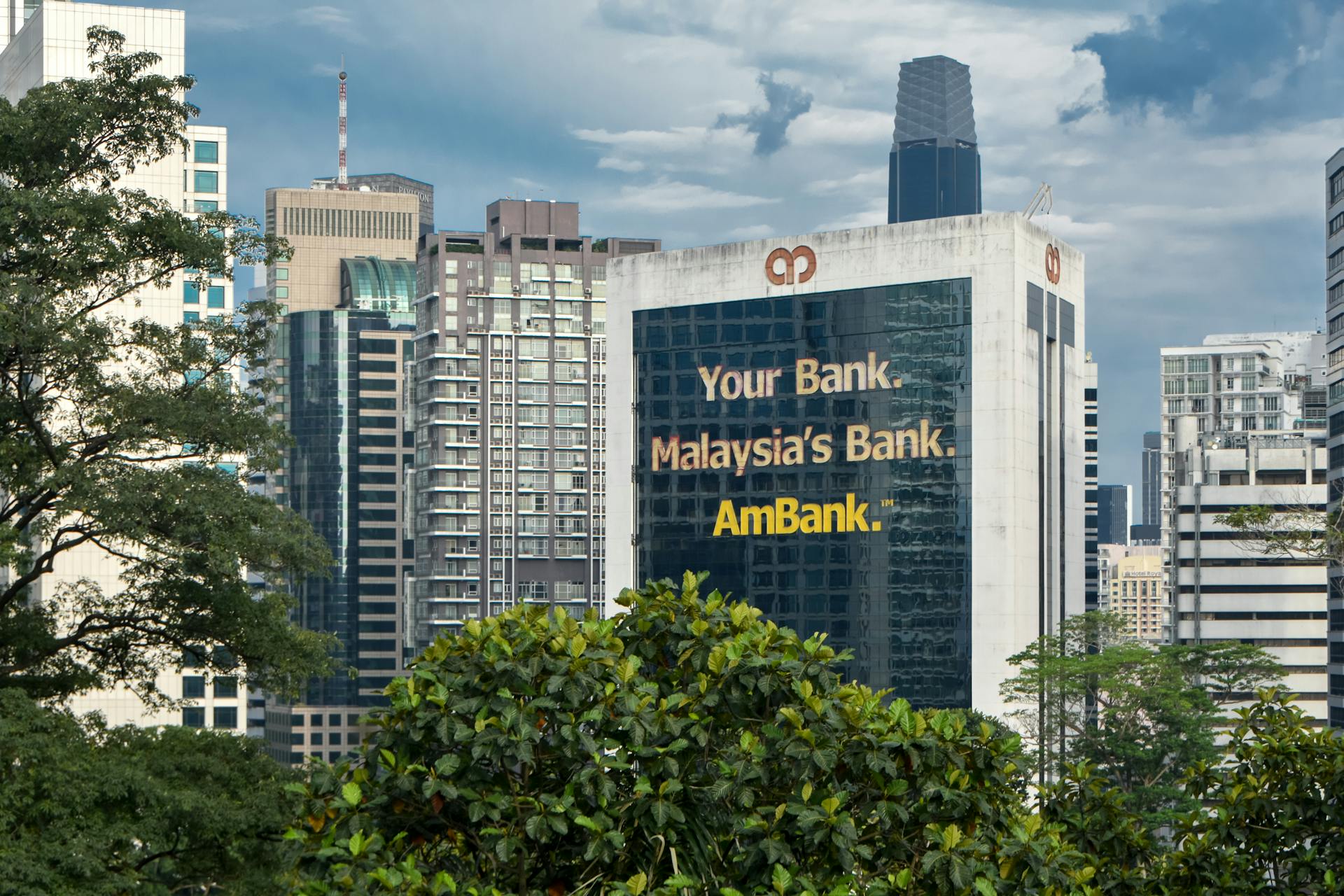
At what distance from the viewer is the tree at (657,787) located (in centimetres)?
1393

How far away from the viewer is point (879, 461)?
102 metres

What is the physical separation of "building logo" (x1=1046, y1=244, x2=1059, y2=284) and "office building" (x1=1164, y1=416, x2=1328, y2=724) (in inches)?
1540

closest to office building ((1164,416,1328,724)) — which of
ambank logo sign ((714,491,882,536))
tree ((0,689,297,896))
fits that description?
ambank logo sign ((714,491,882,536))

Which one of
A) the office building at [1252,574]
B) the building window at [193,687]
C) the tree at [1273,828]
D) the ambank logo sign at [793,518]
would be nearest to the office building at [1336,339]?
the ambank logo sign at [793,518]

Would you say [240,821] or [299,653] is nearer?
[240,821]

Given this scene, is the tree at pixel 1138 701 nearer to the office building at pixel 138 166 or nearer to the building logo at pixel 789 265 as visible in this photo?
the building logo at pixel 789 265

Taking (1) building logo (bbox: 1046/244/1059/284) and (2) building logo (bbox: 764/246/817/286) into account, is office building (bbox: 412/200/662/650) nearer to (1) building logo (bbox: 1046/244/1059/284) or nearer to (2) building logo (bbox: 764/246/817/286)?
(2) building logo (bbox: 764/246/817/286)

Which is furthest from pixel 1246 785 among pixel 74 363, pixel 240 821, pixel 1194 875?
pixel 74 363

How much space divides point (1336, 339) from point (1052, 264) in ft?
55.4

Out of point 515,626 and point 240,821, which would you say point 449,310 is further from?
point 515,626

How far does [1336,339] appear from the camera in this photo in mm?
99562

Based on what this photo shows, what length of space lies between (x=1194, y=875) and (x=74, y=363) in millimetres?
20616

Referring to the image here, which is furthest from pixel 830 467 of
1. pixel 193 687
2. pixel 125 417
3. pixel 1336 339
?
pixel 125 417

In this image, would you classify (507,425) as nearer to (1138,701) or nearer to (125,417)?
(1138,701)
